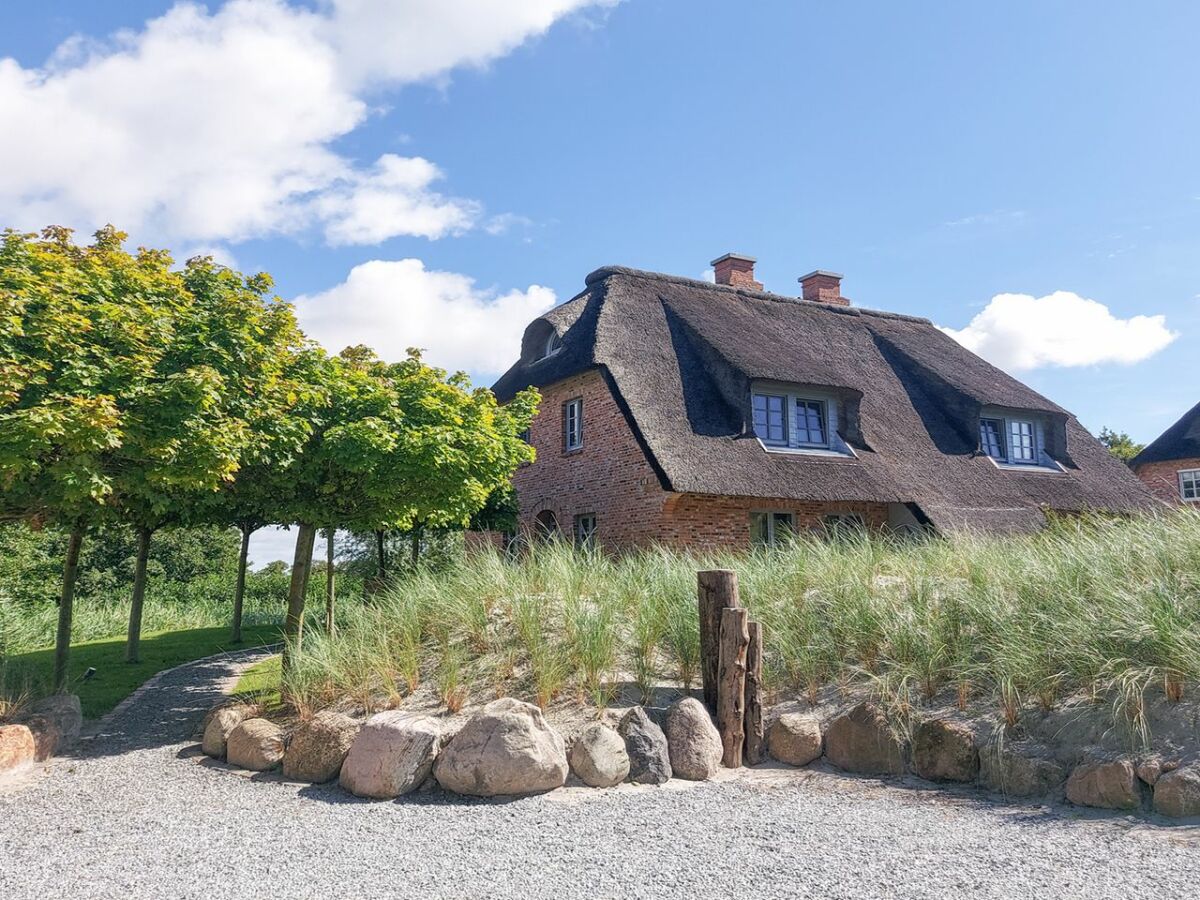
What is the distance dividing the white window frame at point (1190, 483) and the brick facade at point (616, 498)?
2015 cm

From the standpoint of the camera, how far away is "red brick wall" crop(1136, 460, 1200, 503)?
2977 cm

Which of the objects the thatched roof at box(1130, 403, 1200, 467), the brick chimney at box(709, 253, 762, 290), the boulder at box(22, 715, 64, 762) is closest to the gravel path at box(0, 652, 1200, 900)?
the boulder at box(22, 715, 64, 762)

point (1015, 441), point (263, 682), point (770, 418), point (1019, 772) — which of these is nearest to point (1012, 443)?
point (1015, 441)

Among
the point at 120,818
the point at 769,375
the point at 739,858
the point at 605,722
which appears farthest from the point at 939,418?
the point at 120,818

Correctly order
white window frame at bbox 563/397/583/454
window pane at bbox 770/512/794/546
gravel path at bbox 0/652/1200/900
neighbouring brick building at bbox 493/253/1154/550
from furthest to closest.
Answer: white window frame at bbox 563/397/583/454
window pane at bbox 770/512/794/546
neighbouring brick building at bbox 493/253/1154/550
gravel path at bbox 0/652/1200/900

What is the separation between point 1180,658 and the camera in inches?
242

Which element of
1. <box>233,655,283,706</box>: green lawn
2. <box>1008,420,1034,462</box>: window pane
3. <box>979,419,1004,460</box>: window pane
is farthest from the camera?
<box>1008,420,1034,462</box>: window pane

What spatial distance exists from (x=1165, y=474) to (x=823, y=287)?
17081 mm

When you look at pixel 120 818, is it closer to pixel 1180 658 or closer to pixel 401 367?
pixel 401 367

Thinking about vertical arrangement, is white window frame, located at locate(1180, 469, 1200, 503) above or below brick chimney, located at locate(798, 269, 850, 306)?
below

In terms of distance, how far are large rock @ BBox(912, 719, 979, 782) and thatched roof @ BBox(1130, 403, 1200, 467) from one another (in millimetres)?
28695

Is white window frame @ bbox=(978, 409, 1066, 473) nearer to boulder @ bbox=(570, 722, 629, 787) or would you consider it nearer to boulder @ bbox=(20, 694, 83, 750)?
boulder @ bbox=(570, 722, 629, 787)

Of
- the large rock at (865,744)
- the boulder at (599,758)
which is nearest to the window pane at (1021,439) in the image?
the large rock at (865,744)

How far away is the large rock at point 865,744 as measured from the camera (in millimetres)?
6805
